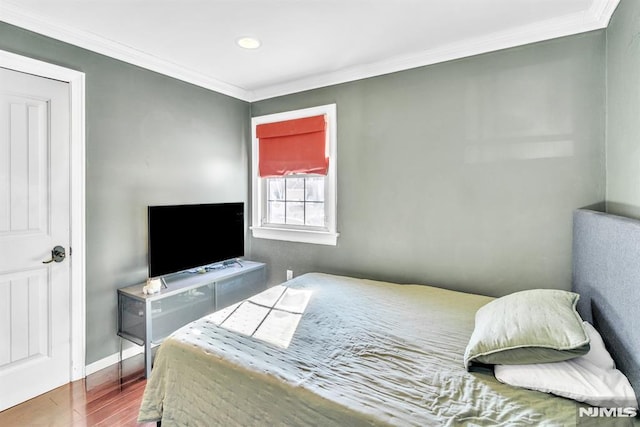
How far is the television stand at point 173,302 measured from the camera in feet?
7.83

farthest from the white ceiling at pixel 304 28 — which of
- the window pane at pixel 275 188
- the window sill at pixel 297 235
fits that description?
the window sill at pixel 297 235

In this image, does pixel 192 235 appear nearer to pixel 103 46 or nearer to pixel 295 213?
pixel 295 213

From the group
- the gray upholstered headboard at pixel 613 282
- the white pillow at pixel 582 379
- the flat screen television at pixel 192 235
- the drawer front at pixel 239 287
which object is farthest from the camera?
the drawer front at pixel 239 287

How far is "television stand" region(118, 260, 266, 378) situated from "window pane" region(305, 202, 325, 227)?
2.70 ft

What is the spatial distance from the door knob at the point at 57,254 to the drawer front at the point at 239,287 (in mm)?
1143

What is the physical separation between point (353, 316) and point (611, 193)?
5.78 ft

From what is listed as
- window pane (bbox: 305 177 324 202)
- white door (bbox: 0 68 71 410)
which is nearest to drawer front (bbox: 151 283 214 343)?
white door (bbox: 0 68 71 410)

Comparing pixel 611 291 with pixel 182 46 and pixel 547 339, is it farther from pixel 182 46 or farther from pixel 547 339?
pixel 182 46

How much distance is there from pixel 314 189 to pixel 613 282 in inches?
96.4

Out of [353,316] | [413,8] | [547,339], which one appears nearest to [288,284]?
[353,316]

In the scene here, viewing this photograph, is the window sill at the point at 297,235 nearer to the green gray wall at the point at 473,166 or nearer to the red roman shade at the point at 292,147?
the green gray wall at the point at 473,166

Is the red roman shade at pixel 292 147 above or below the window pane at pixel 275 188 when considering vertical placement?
above

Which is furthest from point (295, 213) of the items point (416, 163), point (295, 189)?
point (416, 163)

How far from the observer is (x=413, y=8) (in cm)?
203
